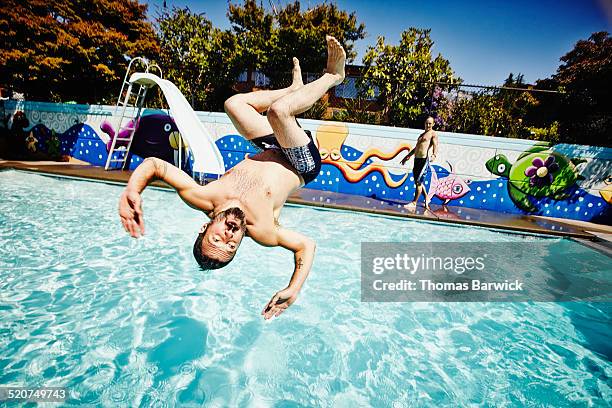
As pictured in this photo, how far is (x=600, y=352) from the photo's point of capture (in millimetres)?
3723

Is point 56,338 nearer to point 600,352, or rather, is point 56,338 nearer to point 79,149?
point 600,352

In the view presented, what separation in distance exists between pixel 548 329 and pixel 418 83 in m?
9.93

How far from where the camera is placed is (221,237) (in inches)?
95.9

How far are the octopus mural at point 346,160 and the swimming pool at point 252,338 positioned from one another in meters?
6.01

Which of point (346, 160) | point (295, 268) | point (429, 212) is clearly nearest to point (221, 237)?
point (295, 268)

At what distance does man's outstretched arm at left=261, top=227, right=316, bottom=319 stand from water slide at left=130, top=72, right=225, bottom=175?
24.3 feet

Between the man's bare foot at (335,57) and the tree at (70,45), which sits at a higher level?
the tree at (70,45)

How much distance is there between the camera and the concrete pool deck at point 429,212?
7.98 m

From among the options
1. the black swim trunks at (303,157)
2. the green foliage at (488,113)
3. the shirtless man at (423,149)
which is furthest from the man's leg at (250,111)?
the green foliage at (488,113)

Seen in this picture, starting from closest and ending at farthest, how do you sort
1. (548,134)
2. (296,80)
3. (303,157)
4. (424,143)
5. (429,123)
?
(303,157) < (296,80) < (429,123) < (424,143) < (548,134)

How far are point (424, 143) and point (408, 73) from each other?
4421 millimetres

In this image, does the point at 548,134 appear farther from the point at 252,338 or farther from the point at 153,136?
the point at 153,136

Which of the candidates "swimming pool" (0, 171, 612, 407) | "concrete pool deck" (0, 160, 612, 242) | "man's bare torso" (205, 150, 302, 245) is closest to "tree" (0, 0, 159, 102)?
"concrete pool deck" (0, 160, 612, 242)

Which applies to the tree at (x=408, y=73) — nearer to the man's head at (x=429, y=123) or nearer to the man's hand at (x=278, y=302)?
the man's head at (x=429, y=123)
